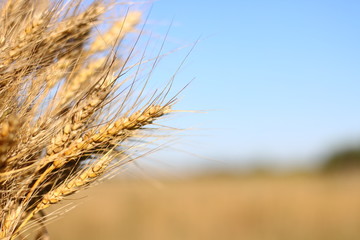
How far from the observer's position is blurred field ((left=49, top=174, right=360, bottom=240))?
4906 millimetres

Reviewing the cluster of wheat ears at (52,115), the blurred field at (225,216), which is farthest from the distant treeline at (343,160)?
the cluster of wheat ears at (52,115)

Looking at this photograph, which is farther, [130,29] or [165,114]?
[130,29]

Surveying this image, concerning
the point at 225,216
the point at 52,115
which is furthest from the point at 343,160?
the point at 52,115

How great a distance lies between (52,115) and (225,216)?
15.8 ft

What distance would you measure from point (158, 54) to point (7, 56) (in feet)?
0.81

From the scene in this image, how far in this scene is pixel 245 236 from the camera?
4953 millimetres

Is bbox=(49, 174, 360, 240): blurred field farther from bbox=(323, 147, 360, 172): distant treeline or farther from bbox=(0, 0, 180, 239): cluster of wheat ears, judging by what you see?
bbox=(323, 147, 360, 172): distant treeline

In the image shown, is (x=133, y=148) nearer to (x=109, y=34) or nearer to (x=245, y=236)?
(x=109, y=34)

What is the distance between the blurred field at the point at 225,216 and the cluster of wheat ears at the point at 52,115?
381cm

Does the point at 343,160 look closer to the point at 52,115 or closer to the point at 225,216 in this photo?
the point at 225,216

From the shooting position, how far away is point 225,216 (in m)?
5.44

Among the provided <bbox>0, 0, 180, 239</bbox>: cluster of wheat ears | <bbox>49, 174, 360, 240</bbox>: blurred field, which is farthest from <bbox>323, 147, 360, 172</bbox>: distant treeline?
<bbox>0, 0, 180, 239</bbox>: cluster of wheat ears

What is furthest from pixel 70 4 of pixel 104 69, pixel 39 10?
pixel 104 69

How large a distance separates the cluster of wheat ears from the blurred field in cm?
381
